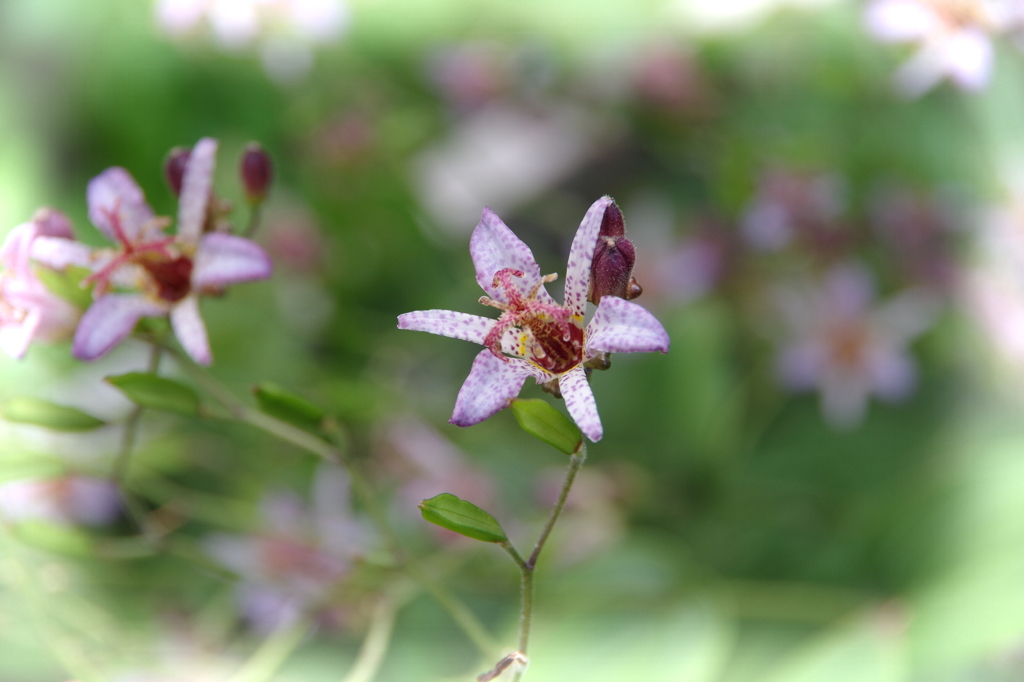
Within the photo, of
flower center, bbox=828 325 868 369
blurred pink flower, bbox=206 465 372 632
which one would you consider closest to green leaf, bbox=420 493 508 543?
blurred pink flower, bbox=206 465 372 632

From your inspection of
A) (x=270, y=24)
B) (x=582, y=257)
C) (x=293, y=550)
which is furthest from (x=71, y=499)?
(x=582, y=257)

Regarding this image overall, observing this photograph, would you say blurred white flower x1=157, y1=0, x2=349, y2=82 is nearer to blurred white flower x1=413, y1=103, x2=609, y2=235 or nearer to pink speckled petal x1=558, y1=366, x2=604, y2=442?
blurred white flower x1=413, y1=103, x2=609, y2=235

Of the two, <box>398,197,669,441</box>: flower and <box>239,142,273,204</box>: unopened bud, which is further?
<box>239,142,273,204</box>: unopened bud

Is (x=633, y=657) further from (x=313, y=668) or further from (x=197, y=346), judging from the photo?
(x=197, y=346)

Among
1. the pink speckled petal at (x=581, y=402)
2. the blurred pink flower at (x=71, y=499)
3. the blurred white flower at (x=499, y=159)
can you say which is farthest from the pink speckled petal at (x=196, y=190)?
the blurred white flower at (x=499, y=159)

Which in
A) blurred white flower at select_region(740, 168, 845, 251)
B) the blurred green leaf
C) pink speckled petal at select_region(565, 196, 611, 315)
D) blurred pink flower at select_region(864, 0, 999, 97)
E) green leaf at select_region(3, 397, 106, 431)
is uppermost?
blurred pink flower at select_region(864, 0, 999, 97)

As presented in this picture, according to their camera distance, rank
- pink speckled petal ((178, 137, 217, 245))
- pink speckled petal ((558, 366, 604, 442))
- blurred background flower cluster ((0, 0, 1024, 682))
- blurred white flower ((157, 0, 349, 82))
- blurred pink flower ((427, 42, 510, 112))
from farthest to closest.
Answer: blurred pink flower ((427, 42, 510, 112)) < blurred white flower ((157, 0, 349, 82)) < blurred background flower cluster ((0, 0, 1024, 682)) < pink speckled petal ((178, 137, 217, 245)) < pink speckled petal ((558, 366, 604, 442))
